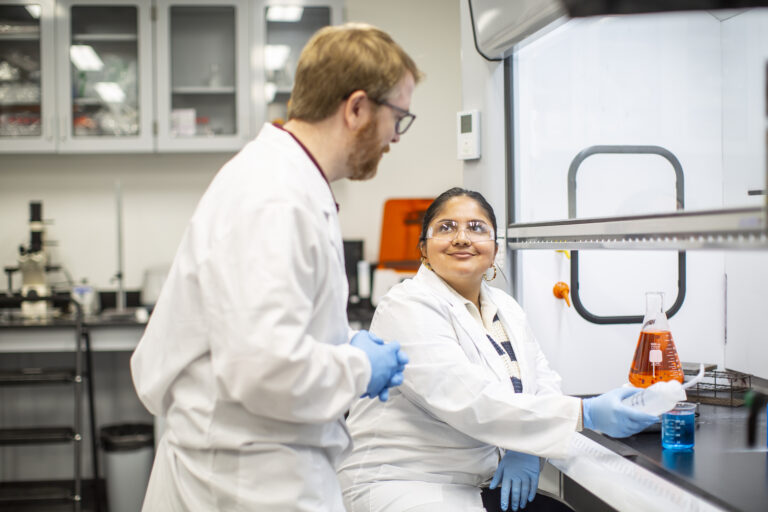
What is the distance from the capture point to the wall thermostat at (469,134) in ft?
6.58

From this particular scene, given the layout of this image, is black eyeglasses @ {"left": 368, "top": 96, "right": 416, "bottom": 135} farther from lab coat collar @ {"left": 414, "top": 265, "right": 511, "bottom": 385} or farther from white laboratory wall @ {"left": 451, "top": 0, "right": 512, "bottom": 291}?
white laboratory wall @ {"left": 451, "top": 0, "right": 512, "bottom": 291}

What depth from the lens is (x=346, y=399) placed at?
3.30 feet

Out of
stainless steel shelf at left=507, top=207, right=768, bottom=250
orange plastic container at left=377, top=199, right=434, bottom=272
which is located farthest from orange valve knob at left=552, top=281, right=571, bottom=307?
orange plastic container at left=377, top=199, right=434, bottom=272

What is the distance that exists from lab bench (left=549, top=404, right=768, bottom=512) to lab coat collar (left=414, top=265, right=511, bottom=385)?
0.75 feet

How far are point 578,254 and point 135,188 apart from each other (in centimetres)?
242

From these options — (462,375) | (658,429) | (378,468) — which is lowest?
(378,468)

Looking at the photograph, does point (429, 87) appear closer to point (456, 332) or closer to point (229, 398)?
point (456, 332)

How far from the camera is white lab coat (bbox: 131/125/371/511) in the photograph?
930mm

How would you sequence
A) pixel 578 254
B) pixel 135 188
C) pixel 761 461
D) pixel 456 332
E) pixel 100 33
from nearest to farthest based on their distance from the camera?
1. pixel 761 461
2. pixel 456 332
3. pixel 578 254
4. pixel 100 33
5. pixel 135 188

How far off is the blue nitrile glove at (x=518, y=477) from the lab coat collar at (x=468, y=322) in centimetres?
17

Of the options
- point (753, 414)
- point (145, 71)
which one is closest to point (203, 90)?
point (145, 71)

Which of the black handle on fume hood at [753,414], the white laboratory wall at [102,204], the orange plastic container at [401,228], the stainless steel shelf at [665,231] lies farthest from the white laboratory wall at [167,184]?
the black handle on fume hood at [753,414]

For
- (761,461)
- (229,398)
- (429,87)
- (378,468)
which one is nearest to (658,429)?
(761,461)

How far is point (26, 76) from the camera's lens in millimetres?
3223
